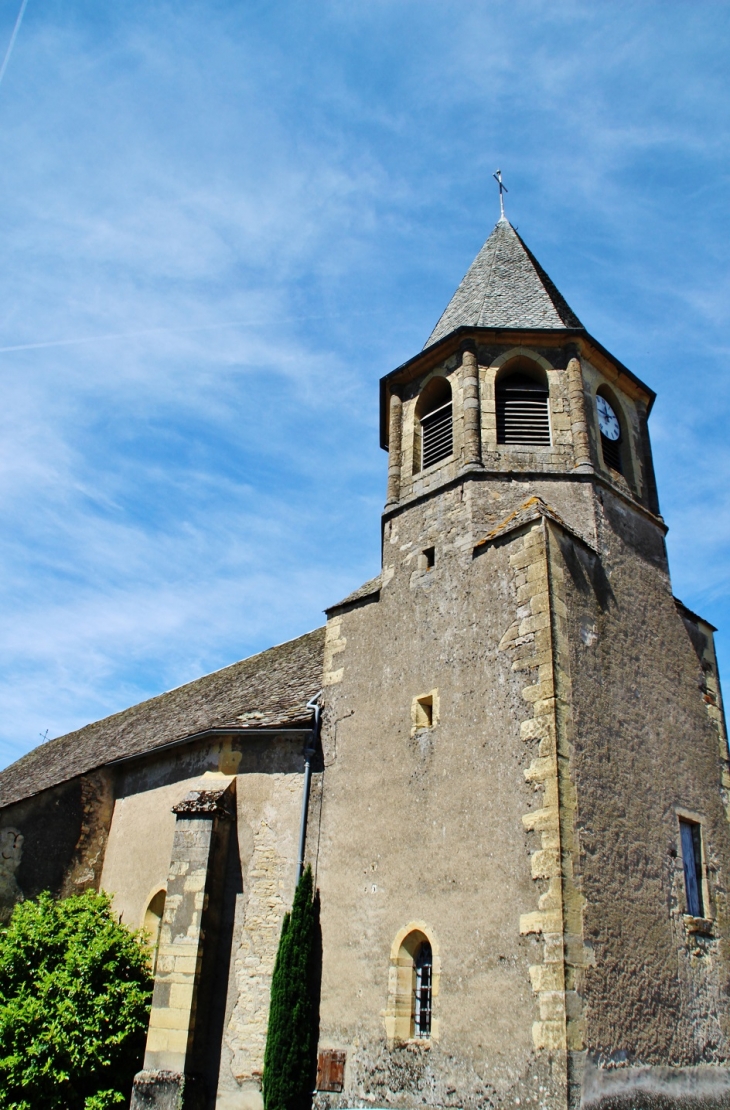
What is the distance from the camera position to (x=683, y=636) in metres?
12.8

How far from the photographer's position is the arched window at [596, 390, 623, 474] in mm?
13528

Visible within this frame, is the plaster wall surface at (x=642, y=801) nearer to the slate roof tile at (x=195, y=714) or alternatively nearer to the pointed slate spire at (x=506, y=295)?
the pointed slate spire at (x=506, y=295)

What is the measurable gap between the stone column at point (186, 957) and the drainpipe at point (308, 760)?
124 cm

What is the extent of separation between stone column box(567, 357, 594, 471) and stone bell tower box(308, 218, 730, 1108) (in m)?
0.04

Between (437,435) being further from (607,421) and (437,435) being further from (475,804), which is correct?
(475,804)

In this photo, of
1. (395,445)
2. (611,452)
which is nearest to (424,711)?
(395,445)

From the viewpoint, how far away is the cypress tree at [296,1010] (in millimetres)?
10389

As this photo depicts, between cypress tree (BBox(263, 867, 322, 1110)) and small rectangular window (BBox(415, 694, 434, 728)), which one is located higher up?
small rectangular window (BBox(415, 694, 434, 728))

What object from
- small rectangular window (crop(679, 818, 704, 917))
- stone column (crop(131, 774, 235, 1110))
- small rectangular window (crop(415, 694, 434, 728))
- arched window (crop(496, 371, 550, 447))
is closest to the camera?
small rectangular window (crop(679, 818, 704, 917))

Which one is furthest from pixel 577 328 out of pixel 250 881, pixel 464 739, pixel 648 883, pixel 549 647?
pixel 250 881

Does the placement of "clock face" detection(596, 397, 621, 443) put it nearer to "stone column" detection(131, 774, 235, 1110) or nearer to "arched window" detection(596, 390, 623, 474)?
"arched window" detection(596, 390, 623, 474)

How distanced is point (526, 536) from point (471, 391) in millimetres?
3254

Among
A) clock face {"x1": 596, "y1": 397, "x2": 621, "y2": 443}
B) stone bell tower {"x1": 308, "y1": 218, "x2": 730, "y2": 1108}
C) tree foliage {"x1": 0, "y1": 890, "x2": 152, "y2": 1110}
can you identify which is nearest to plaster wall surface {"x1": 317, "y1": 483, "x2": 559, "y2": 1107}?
stone bell tower {"x1": 308, "y1": 218, "x2": 730, "y2": 1108}

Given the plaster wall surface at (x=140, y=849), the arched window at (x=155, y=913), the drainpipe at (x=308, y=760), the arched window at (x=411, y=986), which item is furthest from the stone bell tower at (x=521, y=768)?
the arched window at (x=155, y=913)
